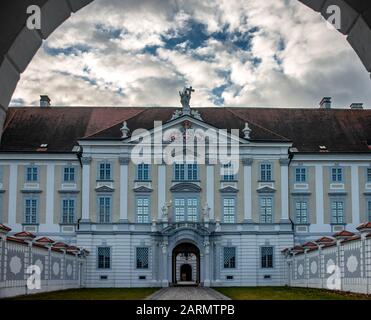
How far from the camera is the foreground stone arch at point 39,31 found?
4.10 m

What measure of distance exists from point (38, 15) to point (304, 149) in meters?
41.8

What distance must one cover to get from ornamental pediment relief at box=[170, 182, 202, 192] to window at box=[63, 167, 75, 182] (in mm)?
6535

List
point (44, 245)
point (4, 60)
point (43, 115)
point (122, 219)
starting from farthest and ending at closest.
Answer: point (43, 115)
point (122, 219)
point (44, 245)
point (4, 60)

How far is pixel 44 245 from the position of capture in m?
26.9

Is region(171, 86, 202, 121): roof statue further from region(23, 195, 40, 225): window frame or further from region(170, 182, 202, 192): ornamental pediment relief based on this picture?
region(23, 195, 40, 225): window frame

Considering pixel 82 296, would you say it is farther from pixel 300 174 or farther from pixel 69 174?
pixel 300 174

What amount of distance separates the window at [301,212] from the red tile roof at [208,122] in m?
3.59

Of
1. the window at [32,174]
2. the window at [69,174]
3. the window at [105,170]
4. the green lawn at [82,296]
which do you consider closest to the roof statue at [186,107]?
the window at [105,170]

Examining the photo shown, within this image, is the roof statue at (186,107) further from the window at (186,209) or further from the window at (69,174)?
the window at (69,174)

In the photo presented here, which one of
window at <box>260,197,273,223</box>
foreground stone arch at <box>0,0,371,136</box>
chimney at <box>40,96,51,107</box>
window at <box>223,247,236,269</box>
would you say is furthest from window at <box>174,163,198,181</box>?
foreground stone arch at <box>0,0,371,136</box>

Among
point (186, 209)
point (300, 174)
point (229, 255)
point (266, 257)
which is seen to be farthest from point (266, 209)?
point (186, 209)
